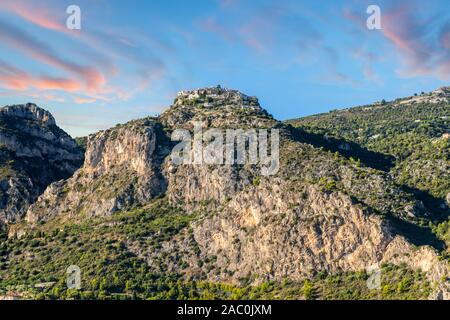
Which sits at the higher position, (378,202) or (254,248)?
(378,202)

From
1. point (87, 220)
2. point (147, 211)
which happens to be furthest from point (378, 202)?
point (87, 220)

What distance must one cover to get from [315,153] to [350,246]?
4557cm

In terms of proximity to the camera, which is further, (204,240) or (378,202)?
(204,240)

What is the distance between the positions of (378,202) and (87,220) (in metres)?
87.2

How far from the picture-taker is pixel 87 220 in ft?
656
